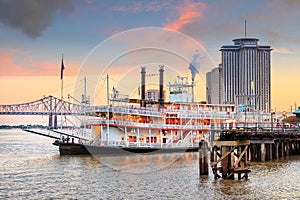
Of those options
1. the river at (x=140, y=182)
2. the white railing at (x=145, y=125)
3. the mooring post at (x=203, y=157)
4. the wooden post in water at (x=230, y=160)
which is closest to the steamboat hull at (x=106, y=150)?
the white railing at (x=145, y=125)

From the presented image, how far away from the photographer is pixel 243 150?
112 feet

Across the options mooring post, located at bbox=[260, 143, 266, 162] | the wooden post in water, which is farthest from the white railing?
the wooden post in water

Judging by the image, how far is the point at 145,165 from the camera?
46.8m

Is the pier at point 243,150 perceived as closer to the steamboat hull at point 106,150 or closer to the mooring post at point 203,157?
the mooring post at point 203,157

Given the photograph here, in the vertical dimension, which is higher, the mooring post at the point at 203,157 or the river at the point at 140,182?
the mooring post at the point at 203,157

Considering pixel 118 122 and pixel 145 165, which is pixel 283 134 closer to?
pixel 145 165

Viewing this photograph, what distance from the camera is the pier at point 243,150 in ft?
109

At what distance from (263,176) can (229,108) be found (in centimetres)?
3965

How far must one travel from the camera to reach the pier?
109 ft

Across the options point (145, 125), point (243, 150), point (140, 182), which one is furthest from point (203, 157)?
point (145, 125)

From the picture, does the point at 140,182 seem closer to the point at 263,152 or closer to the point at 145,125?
the point at 263,152

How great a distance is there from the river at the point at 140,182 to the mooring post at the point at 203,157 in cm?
79

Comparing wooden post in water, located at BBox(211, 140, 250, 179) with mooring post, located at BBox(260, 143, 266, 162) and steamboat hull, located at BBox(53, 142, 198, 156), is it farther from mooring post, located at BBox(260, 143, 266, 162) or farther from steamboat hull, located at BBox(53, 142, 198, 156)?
steamboat hull, located at BBox(53, 142, 198, 156)

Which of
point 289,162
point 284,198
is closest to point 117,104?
point 289,162
